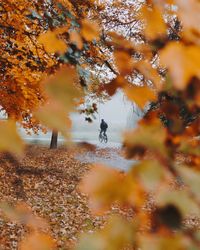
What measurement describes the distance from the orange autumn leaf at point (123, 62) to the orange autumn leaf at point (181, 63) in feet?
1.19

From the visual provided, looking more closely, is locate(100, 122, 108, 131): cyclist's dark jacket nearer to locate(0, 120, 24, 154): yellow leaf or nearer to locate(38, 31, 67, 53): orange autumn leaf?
locate(38, 31, 67, 53): orange autumn leaf

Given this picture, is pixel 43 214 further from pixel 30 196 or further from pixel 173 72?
pixel 173 72

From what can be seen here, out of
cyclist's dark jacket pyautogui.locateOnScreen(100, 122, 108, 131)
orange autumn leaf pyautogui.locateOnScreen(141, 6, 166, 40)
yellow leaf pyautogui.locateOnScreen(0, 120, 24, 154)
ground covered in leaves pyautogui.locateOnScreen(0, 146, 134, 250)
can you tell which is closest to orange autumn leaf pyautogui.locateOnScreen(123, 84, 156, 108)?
orange autumn leaf pyautogui.locateOnScreen(141, 6, 166, 40)

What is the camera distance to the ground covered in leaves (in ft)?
29.9

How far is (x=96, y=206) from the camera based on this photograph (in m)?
0.88

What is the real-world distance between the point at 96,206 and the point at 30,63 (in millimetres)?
7357

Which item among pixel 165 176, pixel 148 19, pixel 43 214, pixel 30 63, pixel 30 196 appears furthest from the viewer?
pixel 30 196

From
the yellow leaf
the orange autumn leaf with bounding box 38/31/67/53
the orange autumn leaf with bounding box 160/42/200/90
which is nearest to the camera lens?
the orange autumn leaf with bounding box 160/42/200/90

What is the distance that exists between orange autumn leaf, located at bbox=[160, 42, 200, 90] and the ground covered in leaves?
224 inches

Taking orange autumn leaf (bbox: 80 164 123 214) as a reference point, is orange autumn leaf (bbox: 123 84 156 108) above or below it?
above

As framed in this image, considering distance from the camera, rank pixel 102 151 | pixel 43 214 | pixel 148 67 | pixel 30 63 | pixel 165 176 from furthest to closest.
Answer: pixel 102 151, pixel 43 214, pixel 30 63, pixel 148 67, pixel 165 176

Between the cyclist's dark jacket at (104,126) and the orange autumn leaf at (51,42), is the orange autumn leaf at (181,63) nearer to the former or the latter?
the orange autumn leaf at (51,42)

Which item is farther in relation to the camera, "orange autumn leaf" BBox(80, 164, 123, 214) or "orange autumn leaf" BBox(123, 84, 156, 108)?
"orange autumn leaf" BBox(123, 84, 156, 108)

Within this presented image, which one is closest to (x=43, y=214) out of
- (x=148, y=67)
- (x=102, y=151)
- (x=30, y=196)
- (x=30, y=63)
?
(x=30, y=196)
